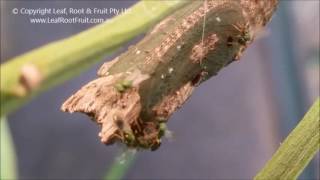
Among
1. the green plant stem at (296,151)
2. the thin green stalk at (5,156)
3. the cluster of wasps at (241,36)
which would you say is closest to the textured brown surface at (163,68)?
the cluster of wasps at (241,36)

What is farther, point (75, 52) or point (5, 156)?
point (5, 156)

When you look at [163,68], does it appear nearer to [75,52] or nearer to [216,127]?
[75,52]

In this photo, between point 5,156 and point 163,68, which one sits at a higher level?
point 163,68

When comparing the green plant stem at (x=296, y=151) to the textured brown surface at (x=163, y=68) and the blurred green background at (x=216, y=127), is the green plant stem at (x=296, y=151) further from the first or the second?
the blurred green background at (x=216, y=127)

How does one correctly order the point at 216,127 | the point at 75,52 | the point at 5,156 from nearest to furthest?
the point at 75,52 < the point at 5,156 < the point at 216,127

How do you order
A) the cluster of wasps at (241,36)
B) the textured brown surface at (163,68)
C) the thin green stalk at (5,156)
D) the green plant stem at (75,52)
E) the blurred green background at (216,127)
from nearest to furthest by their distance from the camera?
the green plant stem at (75,52) < the textured brown surface at (163,68) < the cluster of wasps at (241,36) < the thin green stalk at (5,156) < the blurred green background at (216,127)

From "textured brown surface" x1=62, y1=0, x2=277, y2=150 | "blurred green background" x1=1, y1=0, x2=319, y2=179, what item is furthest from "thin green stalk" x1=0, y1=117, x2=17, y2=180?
"textured brown surface" x1=62, y1=0, x2=277, y2=150

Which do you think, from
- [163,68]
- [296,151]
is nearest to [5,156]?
[163,68]

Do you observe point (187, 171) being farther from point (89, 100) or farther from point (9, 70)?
point (9, 70)
